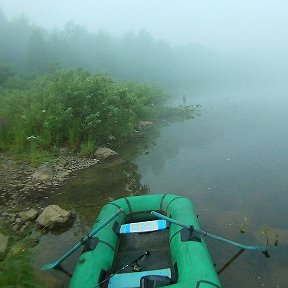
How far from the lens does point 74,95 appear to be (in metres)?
12.3

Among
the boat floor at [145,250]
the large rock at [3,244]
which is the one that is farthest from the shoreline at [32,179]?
the boat floor at [145,250]

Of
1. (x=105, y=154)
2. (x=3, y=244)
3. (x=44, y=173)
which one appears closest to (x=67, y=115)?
(x=105, y=154)

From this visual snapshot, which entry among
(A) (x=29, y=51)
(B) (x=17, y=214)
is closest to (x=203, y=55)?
(A) (x=29, y=51)

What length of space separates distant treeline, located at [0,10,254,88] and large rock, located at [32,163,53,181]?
17.9 metres

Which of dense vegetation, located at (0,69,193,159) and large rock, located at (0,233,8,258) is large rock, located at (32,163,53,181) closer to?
dense vegetation, located at (0,69,193,159)

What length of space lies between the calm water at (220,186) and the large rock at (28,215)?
2.57 feet

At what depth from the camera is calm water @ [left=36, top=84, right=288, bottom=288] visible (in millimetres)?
6238

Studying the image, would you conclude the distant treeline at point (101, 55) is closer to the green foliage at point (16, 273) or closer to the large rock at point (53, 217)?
the large rock at point (53, 217)

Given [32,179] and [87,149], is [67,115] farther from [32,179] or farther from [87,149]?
[32,179]

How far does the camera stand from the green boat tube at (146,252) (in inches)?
179

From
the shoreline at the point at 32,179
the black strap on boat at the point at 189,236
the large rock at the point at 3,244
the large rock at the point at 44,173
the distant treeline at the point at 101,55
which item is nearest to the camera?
the large rock at the point at 3,244

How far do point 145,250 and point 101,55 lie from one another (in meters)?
48.5

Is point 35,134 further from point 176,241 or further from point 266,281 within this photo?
point 266,281

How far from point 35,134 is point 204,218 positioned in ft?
24.1
